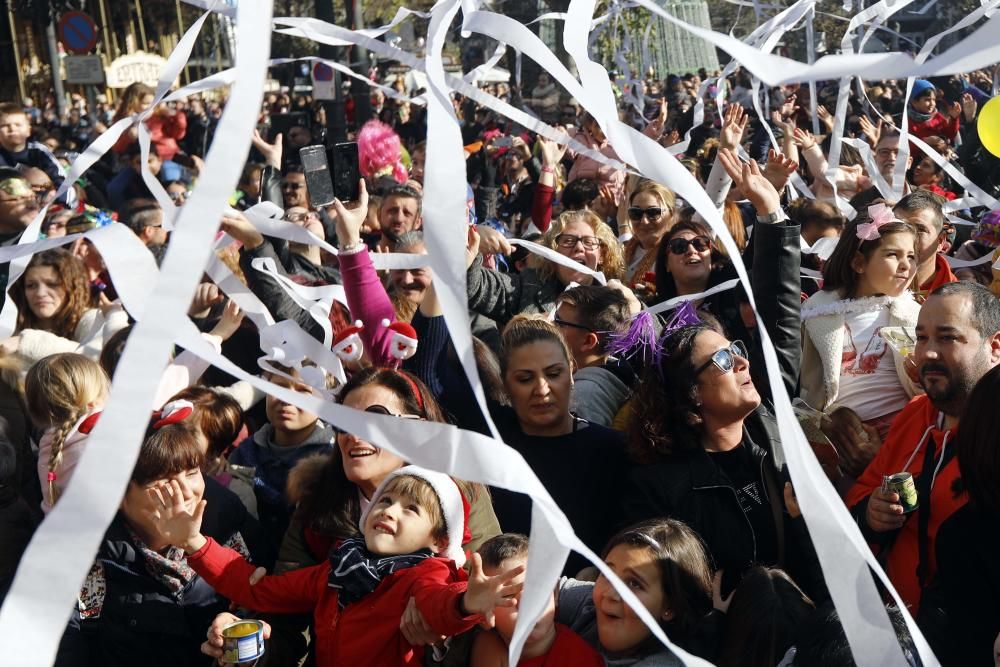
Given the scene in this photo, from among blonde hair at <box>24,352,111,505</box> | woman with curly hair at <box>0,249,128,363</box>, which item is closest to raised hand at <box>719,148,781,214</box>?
blonde hair at <box>24,352,111,505</box>

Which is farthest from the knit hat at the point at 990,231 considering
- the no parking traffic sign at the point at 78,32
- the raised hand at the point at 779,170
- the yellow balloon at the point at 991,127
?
the no parking traffic sign at the point at 78,32

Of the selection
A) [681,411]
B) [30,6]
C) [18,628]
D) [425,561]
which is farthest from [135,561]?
[30,6]

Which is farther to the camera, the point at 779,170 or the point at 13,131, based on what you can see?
the point at 13,131

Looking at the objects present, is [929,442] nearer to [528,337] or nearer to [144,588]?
[528,337]

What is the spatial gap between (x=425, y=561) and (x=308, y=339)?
0.83m

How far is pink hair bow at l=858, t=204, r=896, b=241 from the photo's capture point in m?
4.12

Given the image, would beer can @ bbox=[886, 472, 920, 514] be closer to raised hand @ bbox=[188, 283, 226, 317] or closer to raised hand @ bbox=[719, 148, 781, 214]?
raised hand @ bbox=[719, 148, 781, 214]

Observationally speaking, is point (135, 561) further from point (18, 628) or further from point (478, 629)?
Answer: point (18, 628)

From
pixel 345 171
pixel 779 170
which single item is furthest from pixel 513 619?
pixel 779 170

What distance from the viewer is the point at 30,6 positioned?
22.6 m

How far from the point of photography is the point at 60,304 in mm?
5246

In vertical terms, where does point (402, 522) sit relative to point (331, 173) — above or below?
below

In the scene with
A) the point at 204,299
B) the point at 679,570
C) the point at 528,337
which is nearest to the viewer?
the point at 679,570

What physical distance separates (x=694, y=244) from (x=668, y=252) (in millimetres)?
143
